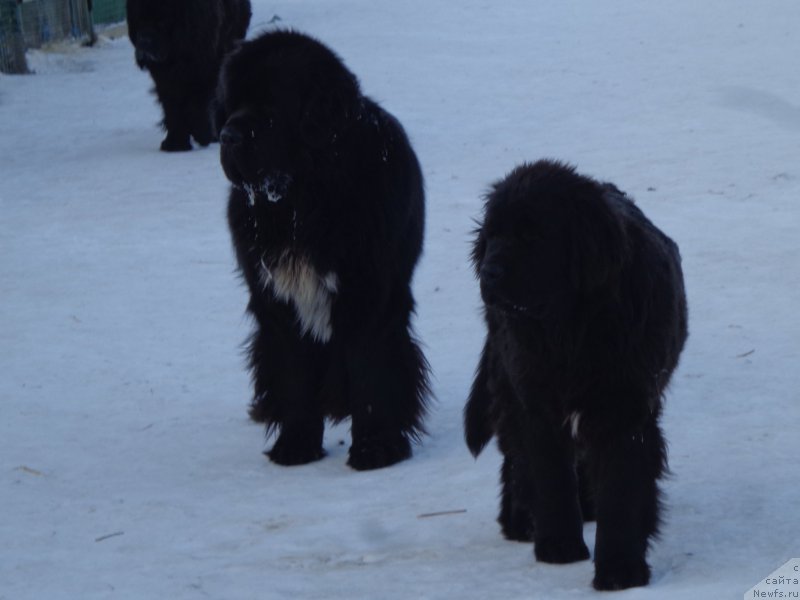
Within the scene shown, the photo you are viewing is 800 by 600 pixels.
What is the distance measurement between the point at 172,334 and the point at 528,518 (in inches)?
141

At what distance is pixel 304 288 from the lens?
530 centimetres

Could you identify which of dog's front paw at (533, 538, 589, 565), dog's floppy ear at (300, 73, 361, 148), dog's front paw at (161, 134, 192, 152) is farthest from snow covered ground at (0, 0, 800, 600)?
dog's floppy ear at (300, 73, 361, 148)

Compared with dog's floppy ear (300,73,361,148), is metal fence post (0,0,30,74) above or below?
below

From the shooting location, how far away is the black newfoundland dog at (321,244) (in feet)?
16.9

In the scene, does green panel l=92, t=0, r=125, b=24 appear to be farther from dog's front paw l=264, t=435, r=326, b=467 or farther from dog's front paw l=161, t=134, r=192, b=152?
dog's front paw l=264, t=435, r=326, b=467

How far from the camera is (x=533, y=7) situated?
61.2ft

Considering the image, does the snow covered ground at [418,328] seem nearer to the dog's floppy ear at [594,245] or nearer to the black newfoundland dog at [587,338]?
the black newfoundland dog at [587,338]

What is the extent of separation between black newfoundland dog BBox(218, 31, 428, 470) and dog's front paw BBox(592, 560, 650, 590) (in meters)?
1.85

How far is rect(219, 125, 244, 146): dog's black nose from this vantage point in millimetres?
5047

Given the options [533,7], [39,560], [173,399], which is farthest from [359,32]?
[39,560]

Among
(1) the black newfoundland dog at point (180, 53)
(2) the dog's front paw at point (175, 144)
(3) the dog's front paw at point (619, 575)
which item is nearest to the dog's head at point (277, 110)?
(3) the dog's front paw at point (619, 575)

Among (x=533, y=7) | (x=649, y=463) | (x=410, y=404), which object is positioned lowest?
(x=533, y=7)

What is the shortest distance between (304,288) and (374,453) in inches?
29.4

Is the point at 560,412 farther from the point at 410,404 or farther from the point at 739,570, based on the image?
the point at 410,404
